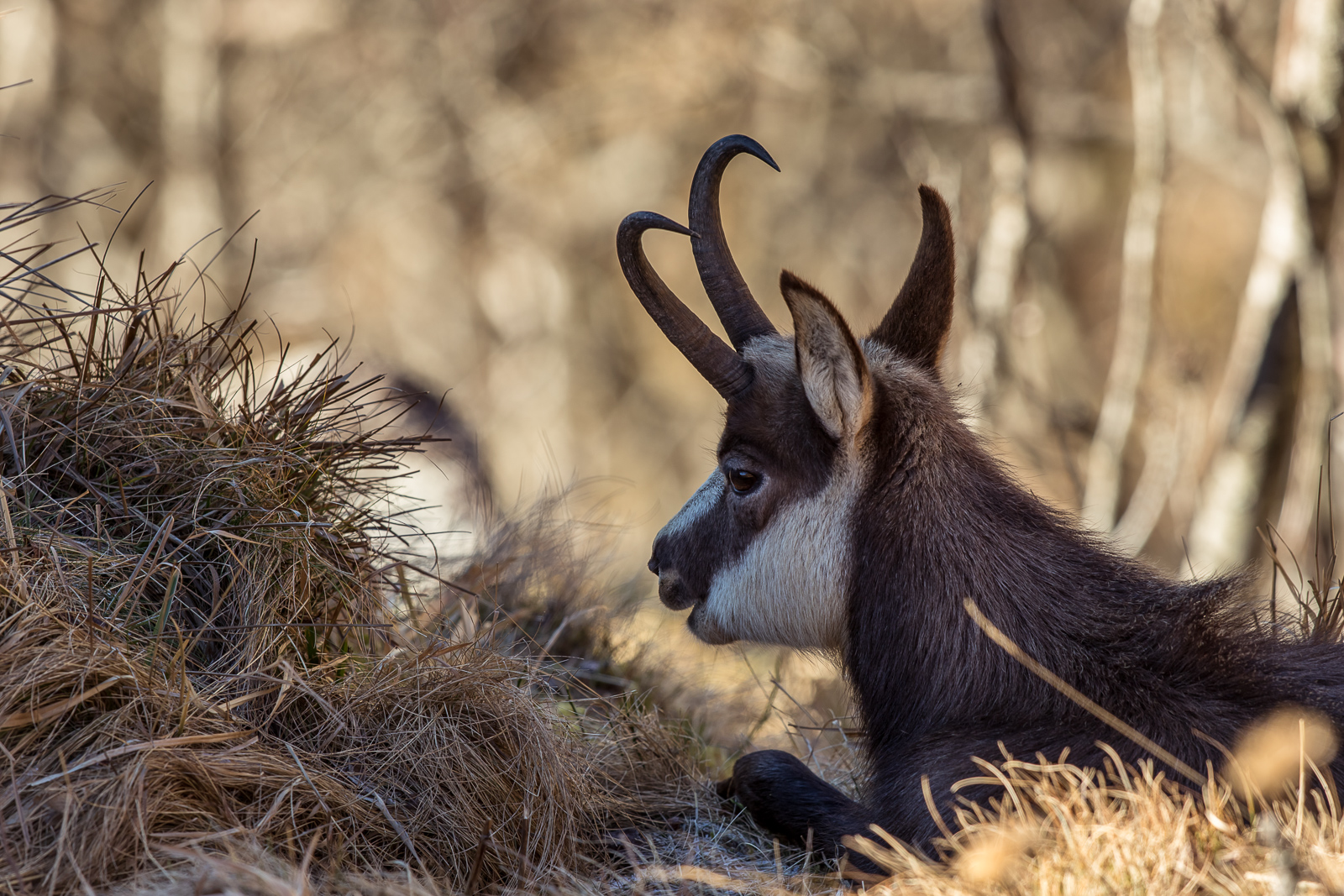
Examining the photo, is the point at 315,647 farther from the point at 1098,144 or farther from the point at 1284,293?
the point at 1098,144

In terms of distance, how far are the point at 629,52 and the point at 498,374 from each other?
6.39 meters

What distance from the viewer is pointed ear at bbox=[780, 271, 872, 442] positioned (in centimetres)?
341

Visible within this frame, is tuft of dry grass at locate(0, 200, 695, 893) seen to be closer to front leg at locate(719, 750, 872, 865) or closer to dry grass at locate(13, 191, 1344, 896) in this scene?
dry grass at locate(13, 191, 1344, 896)

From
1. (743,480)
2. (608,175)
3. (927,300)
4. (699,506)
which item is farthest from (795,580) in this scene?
(608,175)

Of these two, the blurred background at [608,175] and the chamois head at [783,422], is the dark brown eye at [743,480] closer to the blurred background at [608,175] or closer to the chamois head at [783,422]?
the chamois head at [783,422]

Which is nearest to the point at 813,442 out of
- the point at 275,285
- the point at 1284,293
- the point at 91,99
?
the point at 1284,293

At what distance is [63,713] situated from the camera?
121 inches

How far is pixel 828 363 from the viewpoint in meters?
3.56

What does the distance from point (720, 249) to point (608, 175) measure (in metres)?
17.5

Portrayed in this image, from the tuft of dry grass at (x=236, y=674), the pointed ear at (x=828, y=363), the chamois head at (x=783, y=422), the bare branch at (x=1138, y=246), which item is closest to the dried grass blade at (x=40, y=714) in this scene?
the tuft of dry grass at (x=236, y=674)

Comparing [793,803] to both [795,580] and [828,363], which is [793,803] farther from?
[828,363]

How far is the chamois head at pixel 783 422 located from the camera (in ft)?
12.0

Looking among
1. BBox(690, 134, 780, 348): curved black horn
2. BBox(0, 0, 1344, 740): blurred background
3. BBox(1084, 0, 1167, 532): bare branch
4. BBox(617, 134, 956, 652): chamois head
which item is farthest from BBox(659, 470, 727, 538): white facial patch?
BBox(0, 0, 1344, 740): blurred background

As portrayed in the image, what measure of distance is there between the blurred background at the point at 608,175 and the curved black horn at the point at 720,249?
8009mm
